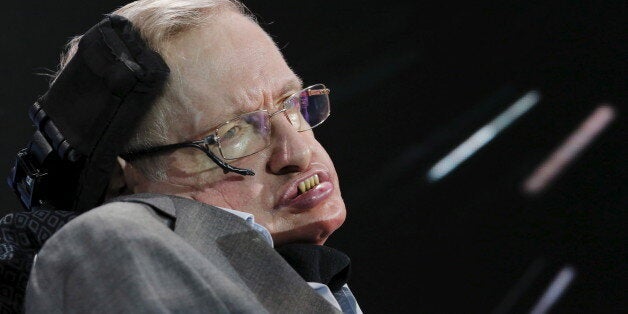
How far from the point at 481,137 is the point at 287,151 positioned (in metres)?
0.90

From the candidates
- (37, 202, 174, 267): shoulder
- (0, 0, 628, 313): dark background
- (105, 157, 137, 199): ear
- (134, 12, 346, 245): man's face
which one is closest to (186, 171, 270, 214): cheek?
(134, 12, 346, 245): man's face

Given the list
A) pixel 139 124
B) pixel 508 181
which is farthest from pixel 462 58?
pixel 139 124

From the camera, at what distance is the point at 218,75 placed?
144 cm

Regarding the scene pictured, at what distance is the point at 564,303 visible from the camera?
2.16 m

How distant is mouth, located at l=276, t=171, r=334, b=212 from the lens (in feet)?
4.58

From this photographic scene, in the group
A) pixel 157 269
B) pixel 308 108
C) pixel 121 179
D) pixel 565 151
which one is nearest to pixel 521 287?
pixel 565 151

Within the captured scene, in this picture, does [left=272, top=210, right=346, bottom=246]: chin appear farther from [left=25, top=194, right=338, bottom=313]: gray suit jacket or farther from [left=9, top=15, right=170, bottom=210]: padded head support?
[left=9, top=15, right=170, bottom=210]: padded head support

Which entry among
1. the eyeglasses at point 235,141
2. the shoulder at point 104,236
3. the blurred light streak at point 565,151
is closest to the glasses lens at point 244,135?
the eyeglasses at point 235,141

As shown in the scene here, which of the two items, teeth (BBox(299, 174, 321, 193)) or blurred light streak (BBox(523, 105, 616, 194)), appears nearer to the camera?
teeth (BBox(299, 174, 321, 193))

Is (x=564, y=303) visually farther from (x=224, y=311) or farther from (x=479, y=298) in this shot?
(x=224, y=311)

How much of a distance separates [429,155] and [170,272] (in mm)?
1247

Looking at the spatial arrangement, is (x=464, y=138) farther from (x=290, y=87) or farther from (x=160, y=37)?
(x=160, y=37)

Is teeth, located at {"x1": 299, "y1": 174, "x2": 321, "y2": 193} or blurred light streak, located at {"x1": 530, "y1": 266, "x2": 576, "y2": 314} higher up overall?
teeth, located at {"x1": 299, "y1": 174, "x2": 321, "y2": 193}

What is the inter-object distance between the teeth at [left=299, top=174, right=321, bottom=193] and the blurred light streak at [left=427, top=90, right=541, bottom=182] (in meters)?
0.79
